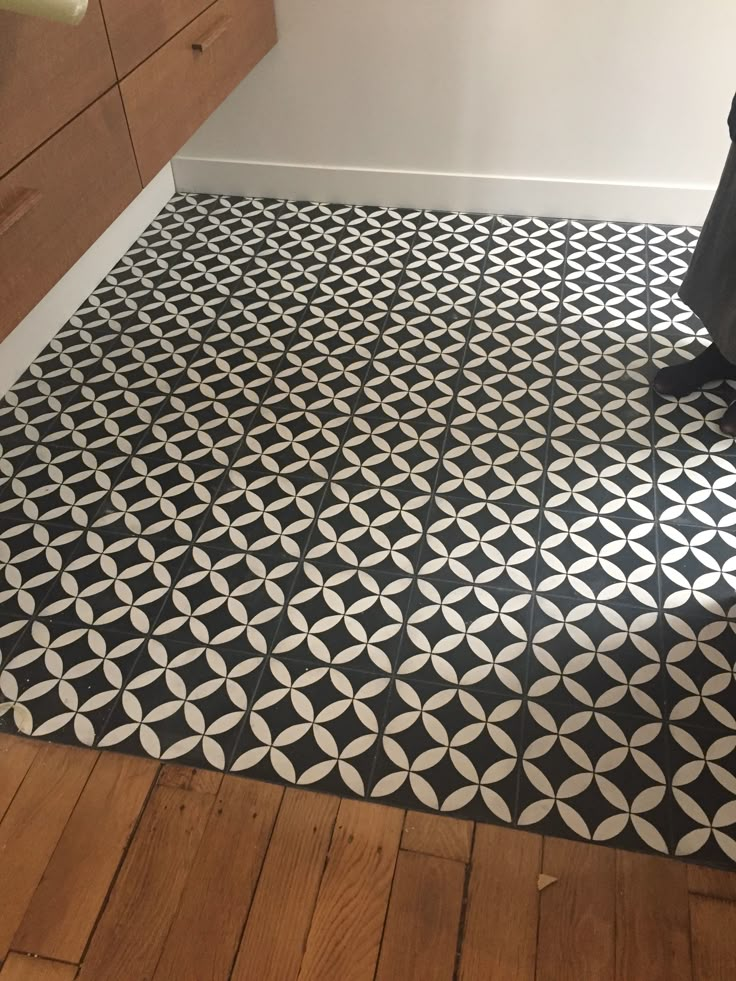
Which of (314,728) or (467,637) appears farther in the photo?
(467,637)

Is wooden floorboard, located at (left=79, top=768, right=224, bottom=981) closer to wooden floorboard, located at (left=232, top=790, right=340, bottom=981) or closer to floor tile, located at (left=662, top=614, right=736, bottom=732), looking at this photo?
wooden floorboard, located at (left=232, top=790, right=340, bottom=981)

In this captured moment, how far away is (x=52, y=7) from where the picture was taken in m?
0.96

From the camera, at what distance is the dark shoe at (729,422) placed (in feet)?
5.82

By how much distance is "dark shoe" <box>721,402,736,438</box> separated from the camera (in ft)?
5.82

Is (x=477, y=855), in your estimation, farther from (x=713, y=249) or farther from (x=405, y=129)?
(x=405, y=129)

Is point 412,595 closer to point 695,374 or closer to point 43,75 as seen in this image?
point 695,374

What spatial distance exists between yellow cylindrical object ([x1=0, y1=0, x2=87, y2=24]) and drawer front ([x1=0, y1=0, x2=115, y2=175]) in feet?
0.61

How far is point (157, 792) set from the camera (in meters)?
1.27

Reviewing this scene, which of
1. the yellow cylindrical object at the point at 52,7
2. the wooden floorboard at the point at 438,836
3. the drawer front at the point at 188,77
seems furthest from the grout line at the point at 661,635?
the yellow cylindrical object at the point at 52,7

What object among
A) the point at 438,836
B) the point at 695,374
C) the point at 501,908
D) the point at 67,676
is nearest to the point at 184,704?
the point at 67,676

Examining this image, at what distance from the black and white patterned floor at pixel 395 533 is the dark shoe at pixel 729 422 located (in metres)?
0.02

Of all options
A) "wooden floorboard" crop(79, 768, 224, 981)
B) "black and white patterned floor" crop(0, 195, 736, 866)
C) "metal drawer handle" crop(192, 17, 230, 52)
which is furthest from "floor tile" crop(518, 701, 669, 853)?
"metal drawer handle" crop(192, 17, 230, 52)

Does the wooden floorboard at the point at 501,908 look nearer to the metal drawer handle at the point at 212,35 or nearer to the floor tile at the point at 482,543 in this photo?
the floor tile at the point at 482,543

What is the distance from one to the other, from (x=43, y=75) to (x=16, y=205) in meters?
0.20
